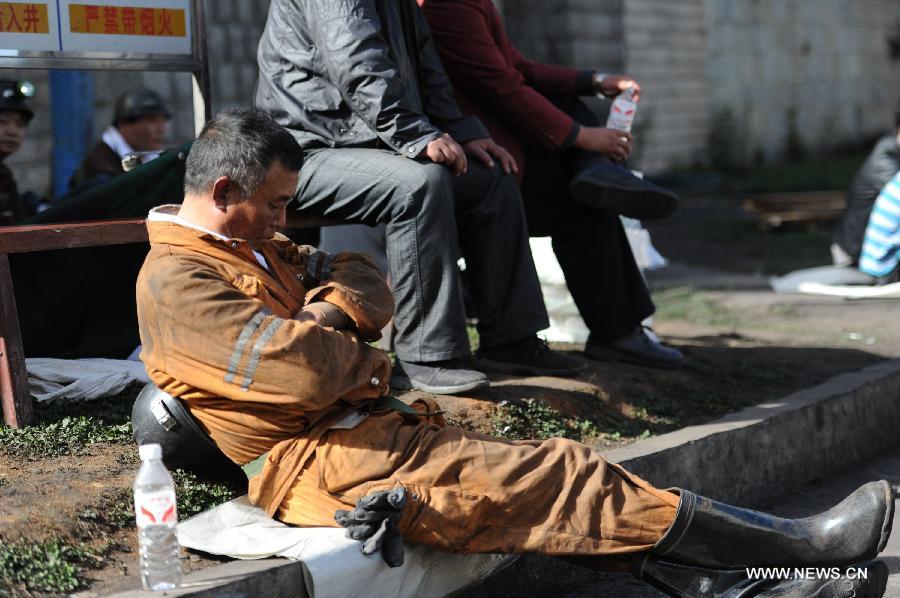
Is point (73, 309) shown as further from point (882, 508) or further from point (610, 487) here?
point (882, 508)

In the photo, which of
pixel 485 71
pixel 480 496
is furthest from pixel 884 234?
pixel 480 496

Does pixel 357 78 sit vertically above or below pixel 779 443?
above

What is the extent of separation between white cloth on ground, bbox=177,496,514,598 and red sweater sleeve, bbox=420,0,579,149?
2.20m

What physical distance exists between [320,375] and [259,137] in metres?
0.65

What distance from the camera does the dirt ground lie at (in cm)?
324

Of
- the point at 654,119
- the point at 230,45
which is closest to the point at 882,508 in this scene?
the point at 230,45

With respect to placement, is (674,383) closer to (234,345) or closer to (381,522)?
(381,522)

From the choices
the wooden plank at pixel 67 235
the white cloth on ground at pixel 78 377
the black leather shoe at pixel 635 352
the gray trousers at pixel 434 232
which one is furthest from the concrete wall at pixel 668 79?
the wooden plank at pixel 67 235

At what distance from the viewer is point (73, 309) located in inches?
188

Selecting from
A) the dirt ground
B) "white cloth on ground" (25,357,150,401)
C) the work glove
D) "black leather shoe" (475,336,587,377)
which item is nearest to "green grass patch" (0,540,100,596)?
the dirt ground

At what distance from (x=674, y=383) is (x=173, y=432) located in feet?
8.08

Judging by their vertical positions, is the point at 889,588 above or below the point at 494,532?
below

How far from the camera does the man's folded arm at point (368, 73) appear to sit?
4.30 meters

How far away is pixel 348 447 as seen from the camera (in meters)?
3.16
